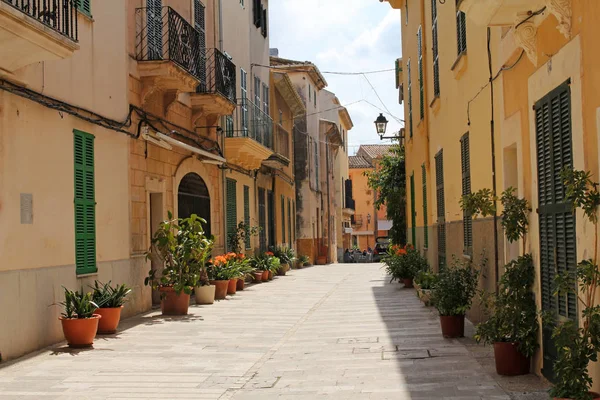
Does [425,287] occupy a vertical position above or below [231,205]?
below

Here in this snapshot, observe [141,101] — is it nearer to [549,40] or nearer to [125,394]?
[125,394]

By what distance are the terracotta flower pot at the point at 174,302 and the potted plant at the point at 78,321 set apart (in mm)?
3571

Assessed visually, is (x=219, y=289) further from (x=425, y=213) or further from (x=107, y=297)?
(x=107, y=297)

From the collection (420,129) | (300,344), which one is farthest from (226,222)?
(300,344)

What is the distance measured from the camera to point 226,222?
70.4 ft

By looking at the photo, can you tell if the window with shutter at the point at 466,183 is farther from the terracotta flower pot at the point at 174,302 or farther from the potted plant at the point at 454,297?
the terracotta flower pot at the point at 174,302

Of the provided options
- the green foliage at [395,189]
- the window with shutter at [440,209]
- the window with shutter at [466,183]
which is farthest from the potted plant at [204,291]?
the green foliage at [395,189]

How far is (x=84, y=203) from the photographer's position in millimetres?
12062

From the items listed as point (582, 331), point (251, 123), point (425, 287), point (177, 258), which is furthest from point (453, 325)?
point (251, 123)

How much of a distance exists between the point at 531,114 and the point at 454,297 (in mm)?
3563

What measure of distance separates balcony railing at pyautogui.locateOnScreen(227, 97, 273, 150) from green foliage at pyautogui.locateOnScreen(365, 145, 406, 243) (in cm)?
424

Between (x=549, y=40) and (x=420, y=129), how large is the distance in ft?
39.8

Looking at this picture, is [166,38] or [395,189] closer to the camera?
[166,38]

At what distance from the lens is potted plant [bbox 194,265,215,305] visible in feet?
54.6
